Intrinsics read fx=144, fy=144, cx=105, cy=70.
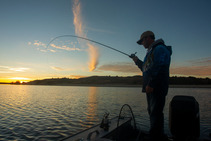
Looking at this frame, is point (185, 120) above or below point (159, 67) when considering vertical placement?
below

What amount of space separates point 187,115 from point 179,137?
0.54 m

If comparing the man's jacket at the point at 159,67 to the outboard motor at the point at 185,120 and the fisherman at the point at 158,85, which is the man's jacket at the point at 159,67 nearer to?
the fisherman at the point at 158,85

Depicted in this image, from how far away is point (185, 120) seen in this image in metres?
3.32

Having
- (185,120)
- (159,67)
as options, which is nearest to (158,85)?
(159,67)

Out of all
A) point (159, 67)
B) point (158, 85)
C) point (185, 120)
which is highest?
point (159, 67)

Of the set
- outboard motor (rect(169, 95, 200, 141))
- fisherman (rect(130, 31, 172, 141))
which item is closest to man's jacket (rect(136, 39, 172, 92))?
fisherman (rect(130, 31, 172, 141))

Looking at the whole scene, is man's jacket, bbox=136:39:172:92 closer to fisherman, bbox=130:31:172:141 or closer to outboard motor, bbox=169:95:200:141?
fisherman, bbox=130:31:172:141

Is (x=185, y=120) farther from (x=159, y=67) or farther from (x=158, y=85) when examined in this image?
(x=159, y=67)

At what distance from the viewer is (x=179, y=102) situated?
3449mm

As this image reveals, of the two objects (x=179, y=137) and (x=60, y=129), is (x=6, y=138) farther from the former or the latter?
(x=179, y=137)

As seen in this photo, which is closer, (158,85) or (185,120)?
(185,120)

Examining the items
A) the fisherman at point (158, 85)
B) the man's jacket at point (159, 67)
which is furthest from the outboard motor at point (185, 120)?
the man's jacket at point (159, 67)

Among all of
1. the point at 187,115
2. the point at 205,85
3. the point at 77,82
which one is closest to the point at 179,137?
the point at 187,115

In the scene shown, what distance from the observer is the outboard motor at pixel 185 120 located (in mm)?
3260
